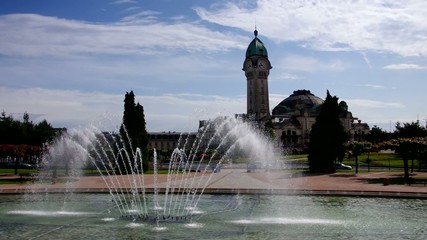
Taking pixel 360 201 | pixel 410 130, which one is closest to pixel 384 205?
pixel 360 201

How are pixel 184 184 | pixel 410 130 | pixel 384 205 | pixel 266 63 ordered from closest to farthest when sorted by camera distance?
pixel 384 205
pixel 184 184
pixel 410 130
pixel 266 63

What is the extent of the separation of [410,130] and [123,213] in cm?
3506

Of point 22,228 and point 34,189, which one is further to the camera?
point 34,189

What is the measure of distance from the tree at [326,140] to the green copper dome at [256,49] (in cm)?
7661

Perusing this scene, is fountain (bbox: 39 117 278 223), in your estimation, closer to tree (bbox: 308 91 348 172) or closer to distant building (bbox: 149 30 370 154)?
tree (bbox: 308 91 348 172)

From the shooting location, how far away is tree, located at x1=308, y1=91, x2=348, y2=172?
4194 cm

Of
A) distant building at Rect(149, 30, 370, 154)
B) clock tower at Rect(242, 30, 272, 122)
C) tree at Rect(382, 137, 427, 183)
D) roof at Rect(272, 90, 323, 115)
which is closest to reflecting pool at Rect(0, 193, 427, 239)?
tree at Rect(382, 137, 427, 183)

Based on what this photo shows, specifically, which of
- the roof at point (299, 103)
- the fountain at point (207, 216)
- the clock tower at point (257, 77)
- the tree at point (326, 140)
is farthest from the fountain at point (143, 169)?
the roof at point (299, 103)

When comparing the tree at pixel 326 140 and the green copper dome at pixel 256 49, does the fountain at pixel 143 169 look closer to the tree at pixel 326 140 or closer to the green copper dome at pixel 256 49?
the tree at pixel 326 140

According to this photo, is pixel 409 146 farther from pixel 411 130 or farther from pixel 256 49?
pixel 256 49

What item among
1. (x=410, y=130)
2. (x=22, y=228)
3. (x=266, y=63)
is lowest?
(x=22, y=228)

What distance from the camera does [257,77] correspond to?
11981 cm

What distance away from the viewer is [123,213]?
18.8 m

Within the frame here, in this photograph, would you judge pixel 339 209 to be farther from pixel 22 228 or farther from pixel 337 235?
pixel 22 228
